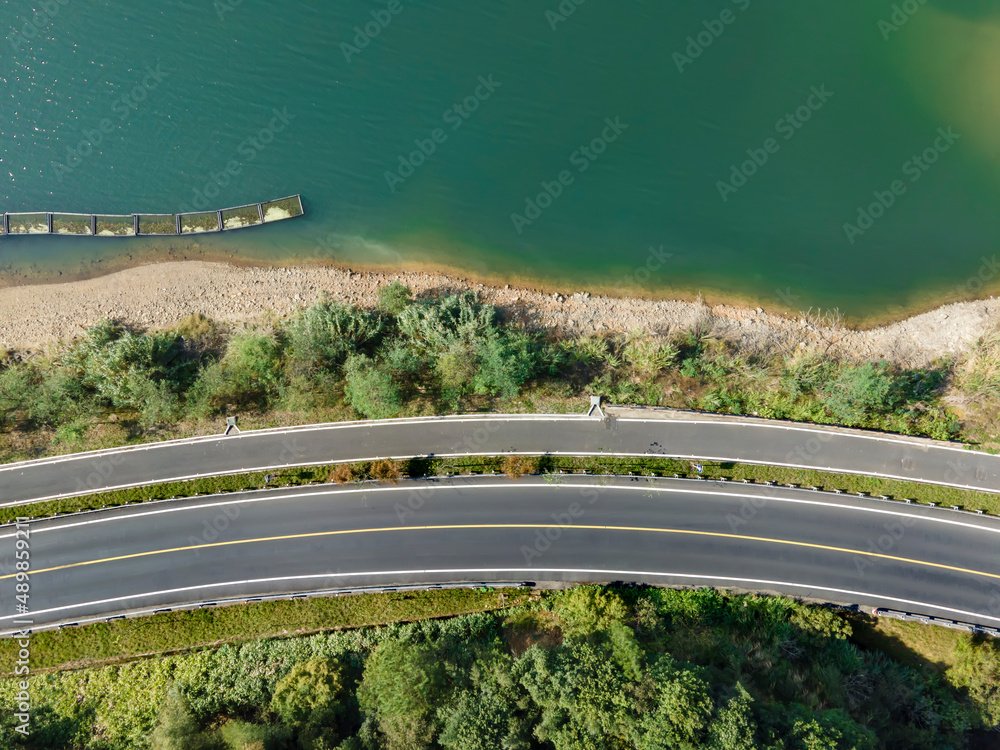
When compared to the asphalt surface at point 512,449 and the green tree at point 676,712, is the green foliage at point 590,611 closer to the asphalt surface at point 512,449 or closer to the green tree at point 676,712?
the green tree at point 676,712

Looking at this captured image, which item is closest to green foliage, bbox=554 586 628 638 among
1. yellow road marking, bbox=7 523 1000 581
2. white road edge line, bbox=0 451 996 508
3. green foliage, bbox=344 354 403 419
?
yellow road marking, bbox=7 523 1000 581

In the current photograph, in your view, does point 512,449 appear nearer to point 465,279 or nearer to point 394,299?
point 394,299

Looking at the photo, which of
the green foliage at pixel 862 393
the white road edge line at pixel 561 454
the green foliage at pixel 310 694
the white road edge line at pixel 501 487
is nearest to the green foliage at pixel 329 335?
the white road edge line at pixel 561 454

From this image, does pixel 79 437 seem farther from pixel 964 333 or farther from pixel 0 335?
pixel 964 333

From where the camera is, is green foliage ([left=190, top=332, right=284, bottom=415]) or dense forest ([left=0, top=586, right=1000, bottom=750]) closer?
dense forest ([left=0, top=586, right=1000, bottom=750])

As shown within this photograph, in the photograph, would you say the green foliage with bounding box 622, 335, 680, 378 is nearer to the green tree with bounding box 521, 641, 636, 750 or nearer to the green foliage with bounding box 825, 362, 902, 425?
the green foliage with bounding box 825, 362, 902, 425

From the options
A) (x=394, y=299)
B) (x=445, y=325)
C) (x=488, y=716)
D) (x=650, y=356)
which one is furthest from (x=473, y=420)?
(x=488, y=716)

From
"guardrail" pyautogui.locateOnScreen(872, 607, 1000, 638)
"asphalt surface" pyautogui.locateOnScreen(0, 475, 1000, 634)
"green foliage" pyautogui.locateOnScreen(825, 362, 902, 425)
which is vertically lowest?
"guardrail" pyautogui.locateOnScreen(872, 607, 1000, 638)
